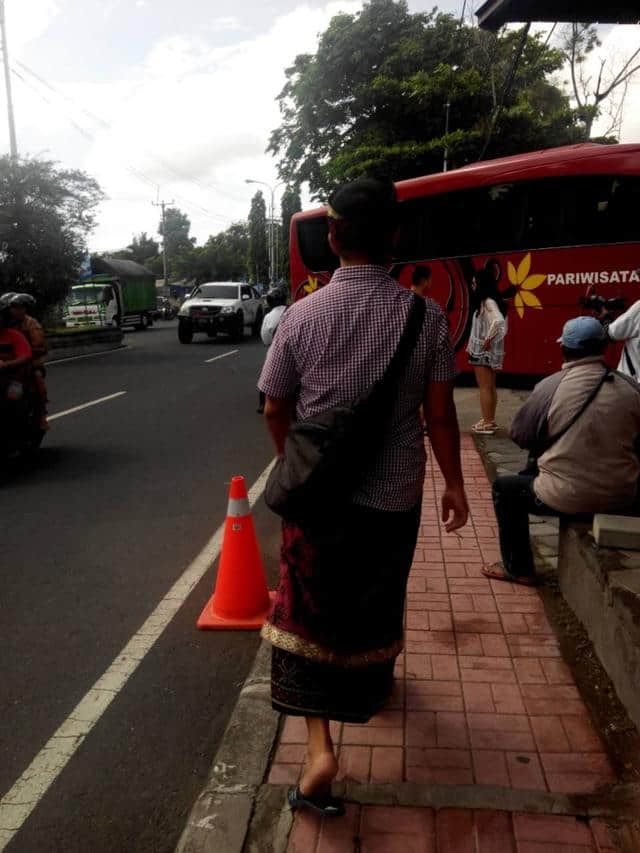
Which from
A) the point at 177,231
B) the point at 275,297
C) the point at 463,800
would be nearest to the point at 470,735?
the point at 463,800

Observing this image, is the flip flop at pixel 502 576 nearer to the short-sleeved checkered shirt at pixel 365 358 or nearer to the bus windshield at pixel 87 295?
the short-sleeved checkered shirt at pixel 365 358

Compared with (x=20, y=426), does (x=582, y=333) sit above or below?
above

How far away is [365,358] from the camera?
2166mm

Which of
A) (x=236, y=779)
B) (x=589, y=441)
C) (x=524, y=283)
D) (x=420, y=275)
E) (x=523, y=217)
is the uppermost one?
(x=523, y=217)

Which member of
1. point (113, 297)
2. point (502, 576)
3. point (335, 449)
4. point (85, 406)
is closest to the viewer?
point (335, 449)

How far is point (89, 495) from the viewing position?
20.7 feet

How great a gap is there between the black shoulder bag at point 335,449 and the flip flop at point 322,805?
2.86 feet

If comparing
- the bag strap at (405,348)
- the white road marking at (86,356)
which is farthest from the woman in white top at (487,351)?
the white road marking at (86,356)

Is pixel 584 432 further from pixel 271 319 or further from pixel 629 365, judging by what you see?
pixel 271 319

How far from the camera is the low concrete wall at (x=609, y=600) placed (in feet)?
9.07

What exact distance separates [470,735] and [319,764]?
68cm

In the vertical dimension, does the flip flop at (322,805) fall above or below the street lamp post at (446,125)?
below

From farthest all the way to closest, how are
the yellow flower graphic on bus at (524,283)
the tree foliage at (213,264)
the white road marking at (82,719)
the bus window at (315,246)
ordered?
the tree foliage at (213,264) → the bus window at (315,246) → the yellow flower graphic on bus at (524,283) → the white road marking at (82,719)

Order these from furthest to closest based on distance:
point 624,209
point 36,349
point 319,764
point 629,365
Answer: point 624,209 < point 36,349 < point 629,365 < point 319,764
